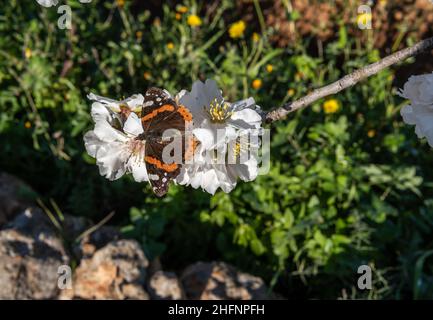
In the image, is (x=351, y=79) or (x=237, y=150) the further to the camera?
(x=237, y=150)

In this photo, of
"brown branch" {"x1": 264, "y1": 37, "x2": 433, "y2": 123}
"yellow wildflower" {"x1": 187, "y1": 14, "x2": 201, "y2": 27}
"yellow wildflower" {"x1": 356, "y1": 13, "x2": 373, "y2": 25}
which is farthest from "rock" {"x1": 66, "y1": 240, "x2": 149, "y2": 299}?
"yellow wildflower" {"x1": 356, "y1": 13, "x2": 373, "y2": 25}

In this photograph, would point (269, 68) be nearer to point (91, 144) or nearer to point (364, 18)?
point (364, 18)

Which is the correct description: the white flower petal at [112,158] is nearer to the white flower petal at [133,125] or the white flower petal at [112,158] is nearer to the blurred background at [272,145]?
the white flower petal at [133,125]

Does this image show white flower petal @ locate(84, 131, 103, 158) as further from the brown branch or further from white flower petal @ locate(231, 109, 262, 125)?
the brown branch

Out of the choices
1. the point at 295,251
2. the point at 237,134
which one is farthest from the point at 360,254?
the point at 237,134

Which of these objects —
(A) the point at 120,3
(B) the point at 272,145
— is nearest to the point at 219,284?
(B) the point at 272,145

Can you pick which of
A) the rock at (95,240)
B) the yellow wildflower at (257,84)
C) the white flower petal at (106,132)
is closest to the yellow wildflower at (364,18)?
the yellow wildflower at (257,84)

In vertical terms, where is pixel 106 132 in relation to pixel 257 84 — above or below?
below
